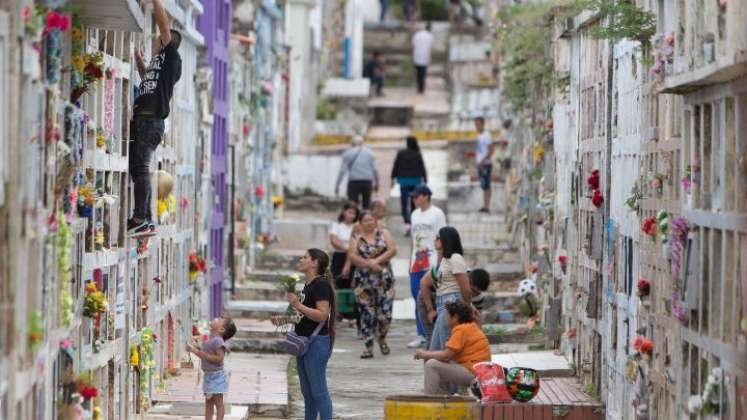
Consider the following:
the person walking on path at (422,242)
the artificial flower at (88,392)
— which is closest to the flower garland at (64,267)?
the artificial flower at (88,392)

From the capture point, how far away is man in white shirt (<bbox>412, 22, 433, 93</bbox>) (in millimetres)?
43116

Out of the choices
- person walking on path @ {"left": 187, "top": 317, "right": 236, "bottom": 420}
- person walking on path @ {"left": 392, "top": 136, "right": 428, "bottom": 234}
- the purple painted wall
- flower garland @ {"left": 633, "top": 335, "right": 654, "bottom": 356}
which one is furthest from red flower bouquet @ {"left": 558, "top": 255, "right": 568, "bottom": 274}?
person walking on path @ {"left": 392, "top": 136, "right": 428, "bottom": 234}

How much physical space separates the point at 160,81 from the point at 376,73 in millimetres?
31112

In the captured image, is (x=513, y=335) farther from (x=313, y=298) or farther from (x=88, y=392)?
(x=88, y=392)

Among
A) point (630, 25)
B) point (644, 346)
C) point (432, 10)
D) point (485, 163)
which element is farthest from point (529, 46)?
point (432, 10)

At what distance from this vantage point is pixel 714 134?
1069 centimetres

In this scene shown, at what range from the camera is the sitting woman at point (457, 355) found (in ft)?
49.0

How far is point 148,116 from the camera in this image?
44.7 feet

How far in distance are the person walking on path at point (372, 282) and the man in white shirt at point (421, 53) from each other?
2402 centimetres

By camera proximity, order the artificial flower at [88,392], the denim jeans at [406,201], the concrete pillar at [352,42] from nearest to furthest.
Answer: the artificial flower at [88,392], the denim jeans at [406,201], the concrete pillar at [352,42]

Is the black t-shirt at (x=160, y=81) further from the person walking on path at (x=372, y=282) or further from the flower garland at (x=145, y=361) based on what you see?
the person walking on path at (x=372, y=282)

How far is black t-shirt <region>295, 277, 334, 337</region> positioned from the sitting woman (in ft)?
3.55

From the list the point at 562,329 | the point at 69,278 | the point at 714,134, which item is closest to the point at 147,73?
Result: the point at 69,278

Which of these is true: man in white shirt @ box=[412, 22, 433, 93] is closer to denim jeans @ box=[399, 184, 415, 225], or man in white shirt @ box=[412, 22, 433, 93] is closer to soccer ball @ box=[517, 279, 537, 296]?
denim jeans @ box=[399, 184, 415, 225]
